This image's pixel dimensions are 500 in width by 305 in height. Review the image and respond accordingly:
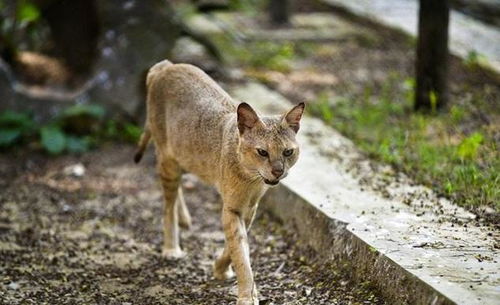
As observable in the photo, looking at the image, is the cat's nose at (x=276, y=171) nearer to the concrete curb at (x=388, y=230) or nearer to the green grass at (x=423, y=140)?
the concrete curb at (x=388, y=230)

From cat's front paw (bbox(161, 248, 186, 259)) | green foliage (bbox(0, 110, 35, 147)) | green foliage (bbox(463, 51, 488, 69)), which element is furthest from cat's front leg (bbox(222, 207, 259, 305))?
green foliage (bbox(463, 51, 488, 69))

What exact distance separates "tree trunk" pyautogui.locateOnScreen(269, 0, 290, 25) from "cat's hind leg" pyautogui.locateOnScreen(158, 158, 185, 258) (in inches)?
253

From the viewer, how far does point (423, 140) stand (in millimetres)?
7176

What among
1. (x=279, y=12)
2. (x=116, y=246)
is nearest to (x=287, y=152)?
(x=116, y=246)

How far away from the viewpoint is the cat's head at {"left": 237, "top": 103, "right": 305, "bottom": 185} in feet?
15.4

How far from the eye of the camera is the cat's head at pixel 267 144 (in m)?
4.71

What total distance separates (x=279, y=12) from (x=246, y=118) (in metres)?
7.56

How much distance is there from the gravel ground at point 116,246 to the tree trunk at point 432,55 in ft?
7.44

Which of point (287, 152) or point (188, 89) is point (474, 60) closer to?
point (188, 89)

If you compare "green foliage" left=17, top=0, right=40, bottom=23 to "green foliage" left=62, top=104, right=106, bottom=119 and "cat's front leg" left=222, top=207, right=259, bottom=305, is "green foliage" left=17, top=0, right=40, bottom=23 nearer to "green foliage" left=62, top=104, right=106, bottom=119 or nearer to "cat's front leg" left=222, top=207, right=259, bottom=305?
"green foliage" left=62, top=104, right=106, bottom=119

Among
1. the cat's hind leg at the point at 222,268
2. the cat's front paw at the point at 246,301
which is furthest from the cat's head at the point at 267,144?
the cat's hind leg at the point at 222,268

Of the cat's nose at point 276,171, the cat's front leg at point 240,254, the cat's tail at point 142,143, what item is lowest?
the cat's tail at point 142,143

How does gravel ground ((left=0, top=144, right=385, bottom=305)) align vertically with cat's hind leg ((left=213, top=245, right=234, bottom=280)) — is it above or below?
below

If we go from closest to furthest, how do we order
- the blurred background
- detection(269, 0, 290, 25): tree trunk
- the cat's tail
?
the cat's tail → the blurred background → detection(269, 0, 290, 25): tree trunk
